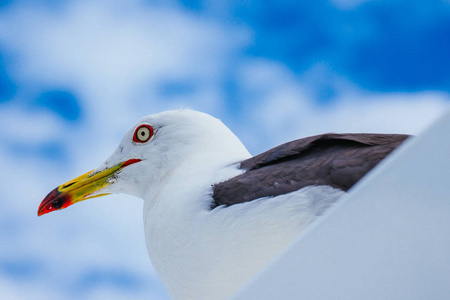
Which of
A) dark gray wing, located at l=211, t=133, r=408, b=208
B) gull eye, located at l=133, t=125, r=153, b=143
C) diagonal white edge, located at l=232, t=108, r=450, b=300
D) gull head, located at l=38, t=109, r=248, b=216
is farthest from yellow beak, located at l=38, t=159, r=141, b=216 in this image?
diagonal white edge, located at l=232, t=108, r=450, b=300

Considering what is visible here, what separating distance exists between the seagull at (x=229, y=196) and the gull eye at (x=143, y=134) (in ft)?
0.23

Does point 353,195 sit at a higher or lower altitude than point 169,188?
lower

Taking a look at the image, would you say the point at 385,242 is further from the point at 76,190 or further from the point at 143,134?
the point at 76,190

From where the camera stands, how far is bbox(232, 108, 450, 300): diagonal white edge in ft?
1.44

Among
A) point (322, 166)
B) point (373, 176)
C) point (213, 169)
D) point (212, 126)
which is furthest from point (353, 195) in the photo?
point (212, 126)

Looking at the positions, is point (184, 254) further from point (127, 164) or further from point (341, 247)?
point (341, 247)

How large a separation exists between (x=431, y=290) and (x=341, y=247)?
88mm

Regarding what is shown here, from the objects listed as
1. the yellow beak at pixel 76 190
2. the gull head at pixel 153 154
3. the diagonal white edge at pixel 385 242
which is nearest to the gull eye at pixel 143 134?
the gull head at pixel 153 154

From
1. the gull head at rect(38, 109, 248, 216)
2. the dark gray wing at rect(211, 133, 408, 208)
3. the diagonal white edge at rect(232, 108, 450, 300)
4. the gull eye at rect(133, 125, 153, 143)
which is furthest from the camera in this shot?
the gull eye at rect(133, 125, 153, 143)

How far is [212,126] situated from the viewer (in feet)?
6.57

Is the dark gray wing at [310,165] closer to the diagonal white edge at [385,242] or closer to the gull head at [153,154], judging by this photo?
the gull head at [153,154]

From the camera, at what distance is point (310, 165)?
→ 1273 mm

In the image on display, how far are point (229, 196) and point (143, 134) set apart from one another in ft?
2.58

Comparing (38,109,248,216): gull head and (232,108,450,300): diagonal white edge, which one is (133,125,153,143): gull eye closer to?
Result: (38,109,248,216): gull head
